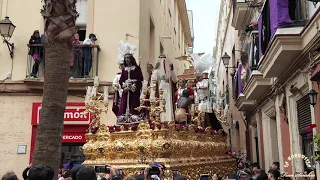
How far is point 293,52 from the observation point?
854 cm

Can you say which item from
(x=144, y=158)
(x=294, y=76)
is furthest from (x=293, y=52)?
(x=144, y=158)

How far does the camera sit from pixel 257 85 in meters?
12.4

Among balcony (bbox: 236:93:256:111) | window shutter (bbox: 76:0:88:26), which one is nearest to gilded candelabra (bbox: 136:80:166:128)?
window shutter (bbox: 76:0:88:26)

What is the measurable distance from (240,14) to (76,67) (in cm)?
753

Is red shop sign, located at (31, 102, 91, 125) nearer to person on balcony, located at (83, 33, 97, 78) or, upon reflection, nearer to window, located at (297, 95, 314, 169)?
person on balcony, located at (83, 33, 97, 78)

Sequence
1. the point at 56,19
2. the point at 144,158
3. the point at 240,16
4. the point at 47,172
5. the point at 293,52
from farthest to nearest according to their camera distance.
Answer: the point at 240,16 < the point at 293,52 < the point at 144,158 < the point at 56,19 < the point at 47,172

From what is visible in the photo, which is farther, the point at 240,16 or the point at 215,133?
Answer: the point at 240,16

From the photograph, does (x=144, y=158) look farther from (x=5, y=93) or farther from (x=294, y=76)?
(x=5, y=93)

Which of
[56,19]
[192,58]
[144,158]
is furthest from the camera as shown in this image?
[192,58]

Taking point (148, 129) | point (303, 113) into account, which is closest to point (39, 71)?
point (148, 129)

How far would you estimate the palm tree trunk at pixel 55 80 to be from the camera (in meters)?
6.15

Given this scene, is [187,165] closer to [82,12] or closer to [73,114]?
[73,114]

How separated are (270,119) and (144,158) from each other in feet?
23.5

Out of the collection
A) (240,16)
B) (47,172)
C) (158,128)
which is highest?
(240,16)
